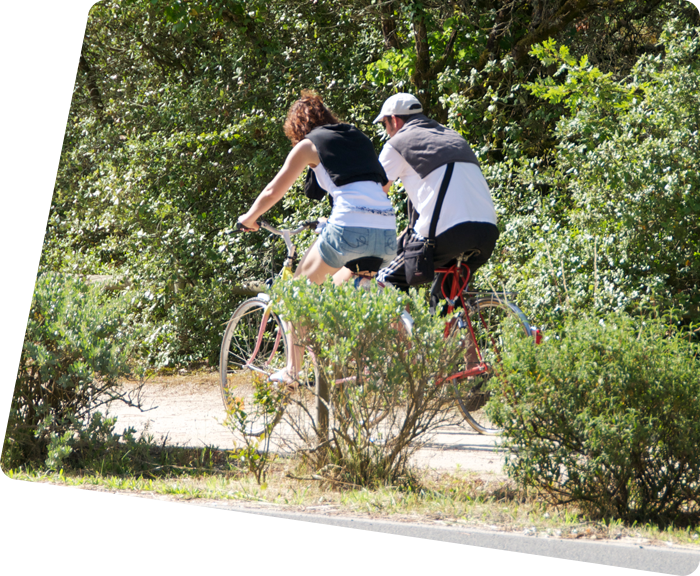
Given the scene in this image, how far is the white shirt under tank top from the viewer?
4973 millimetres

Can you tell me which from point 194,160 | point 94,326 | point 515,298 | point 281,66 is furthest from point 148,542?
point 281,66

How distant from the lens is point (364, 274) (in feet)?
16.9

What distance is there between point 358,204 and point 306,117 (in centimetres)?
72

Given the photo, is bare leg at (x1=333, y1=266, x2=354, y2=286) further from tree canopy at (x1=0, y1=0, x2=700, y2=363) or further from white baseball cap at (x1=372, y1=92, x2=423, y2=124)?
tree canopy at (x1=0, y1=0, x2=700, y2=363)

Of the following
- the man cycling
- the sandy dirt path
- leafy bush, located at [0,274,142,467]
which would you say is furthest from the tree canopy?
leafy bush, located at [0,274,142,467]

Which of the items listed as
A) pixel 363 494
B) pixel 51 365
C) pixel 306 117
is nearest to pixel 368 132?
pixel 306 117

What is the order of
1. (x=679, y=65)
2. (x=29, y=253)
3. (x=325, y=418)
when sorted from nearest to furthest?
(x=325, y=418) < (x=679, y=65) < (x=29, y=253)

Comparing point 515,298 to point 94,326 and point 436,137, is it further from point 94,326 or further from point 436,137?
point 94,326

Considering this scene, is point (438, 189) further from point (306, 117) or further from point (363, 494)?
point (363, 494)

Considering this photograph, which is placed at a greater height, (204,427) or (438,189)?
(438,189)

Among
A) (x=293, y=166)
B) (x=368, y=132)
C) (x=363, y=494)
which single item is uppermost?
(x=368, y=132)

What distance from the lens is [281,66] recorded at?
10000 millimetres

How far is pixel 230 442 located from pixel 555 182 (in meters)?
3.95

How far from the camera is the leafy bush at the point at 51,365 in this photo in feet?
15.7
